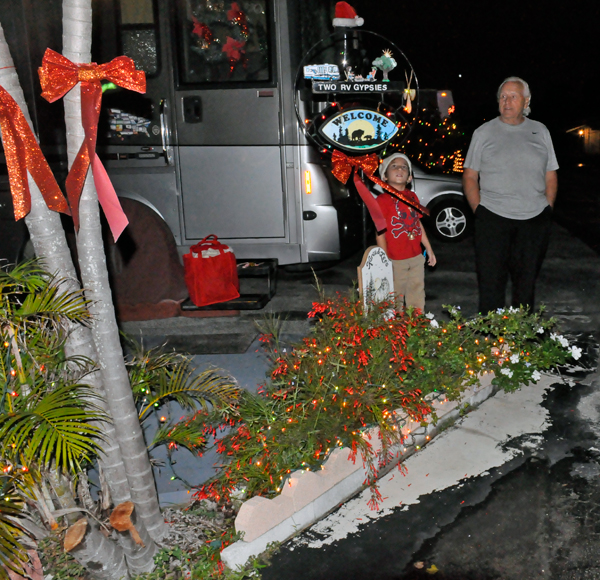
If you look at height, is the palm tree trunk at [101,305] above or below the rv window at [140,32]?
below

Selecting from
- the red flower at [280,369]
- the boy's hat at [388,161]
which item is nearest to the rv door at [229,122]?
the boy's hat at [388,161]

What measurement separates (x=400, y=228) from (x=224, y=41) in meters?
2.89

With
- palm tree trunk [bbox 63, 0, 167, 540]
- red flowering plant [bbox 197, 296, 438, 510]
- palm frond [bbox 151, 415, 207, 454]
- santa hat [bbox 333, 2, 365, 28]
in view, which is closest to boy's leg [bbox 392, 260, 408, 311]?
red flowering plant [bbox 197, 296, 438, 510]

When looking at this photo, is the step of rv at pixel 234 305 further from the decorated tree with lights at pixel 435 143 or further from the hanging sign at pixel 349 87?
the decorated tree with lights at pixel 435 143

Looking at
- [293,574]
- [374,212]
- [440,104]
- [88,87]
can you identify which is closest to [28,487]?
[293,574]

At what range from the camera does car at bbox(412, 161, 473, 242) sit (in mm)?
10844

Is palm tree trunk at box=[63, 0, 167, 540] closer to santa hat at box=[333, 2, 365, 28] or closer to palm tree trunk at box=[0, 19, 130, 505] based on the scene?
palm tree trunk at box=[0, 19, 130, 505]

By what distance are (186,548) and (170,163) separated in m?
4.62

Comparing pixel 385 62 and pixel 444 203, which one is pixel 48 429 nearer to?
pixel 385 62

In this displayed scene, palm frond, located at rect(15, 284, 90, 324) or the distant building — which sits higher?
the distant building

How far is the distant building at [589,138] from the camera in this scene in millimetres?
48562

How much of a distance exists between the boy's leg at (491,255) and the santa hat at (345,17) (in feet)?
6.27

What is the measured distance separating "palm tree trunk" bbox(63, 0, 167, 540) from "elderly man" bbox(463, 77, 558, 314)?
11.0 ft

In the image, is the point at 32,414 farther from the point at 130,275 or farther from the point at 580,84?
the point at 580,84
